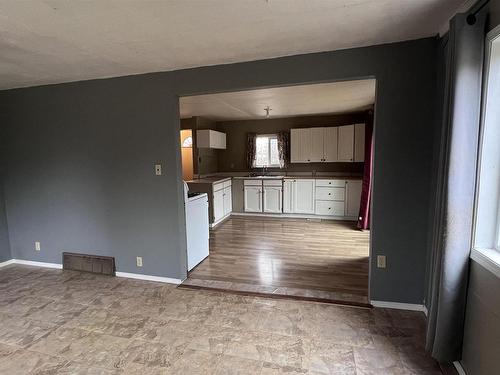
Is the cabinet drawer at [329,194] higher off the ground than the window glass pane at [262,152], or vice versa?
the window glass pane at [262,152]

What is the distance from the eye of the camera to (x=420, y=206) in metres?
2.25

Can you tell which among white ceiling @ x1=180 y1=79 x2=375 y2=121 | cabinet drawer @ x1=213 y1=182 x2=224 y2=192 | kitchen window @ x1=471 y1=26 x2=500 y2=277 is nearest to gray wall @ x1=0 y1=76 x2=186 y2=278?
white ceiling @ x1=180 y1=79 x2=375 y2=121

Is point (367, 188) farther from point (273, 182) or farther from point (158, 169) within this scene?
point (158, 169)

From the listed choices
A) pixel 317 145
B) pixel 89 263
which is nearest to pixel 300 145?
pixel 317 145

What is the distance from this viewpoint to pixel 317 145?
590cm

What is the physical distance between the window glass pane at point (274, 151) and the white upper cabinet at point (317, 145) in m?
0.86

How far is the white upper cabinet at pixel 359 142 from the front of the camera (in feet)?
18.1

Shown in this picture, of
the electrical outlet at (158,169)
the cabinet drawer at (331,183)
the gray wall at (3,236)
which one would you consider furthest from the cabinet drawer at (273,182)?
the gray wall at (3,236)

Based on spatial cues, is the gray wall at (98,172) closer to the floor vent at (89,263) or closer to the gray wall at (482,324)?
the floor vent at (89,263)

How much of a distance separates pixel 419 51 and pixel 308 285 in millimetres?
2369

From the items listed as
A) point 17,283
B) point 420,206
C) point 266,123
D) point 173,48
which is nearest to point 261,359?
point 420,206

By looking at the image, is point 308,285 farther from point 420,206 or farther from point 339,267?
point 420,206

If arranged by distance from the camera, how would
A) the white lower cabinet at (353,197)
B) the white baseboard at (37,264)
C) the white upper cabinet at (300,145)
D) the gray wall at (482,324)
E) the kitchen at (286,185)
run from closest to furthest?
the gray wall at (482,324)
the kitchen at (286,185)
the white baseboard at (37,264)
the white lower cabinet at (353,197)
the white upper cabinet at (300,145)

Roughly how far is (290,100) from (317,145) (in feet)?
6.08
